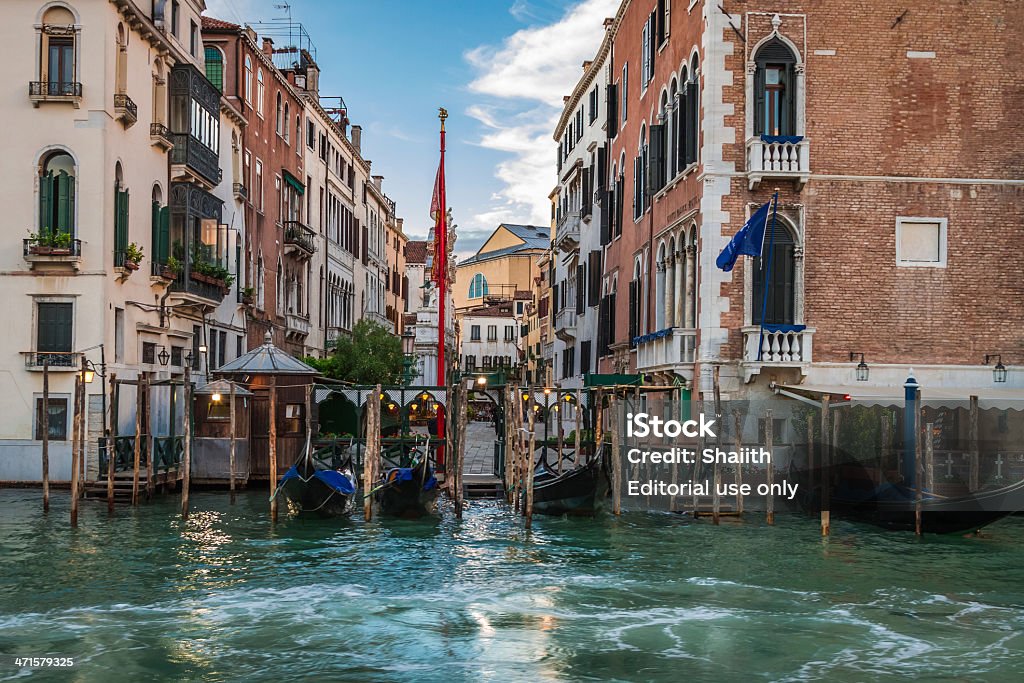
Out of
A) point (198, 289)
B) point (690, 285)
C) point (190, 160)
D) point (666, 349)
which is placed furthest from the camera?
point (198, 289)

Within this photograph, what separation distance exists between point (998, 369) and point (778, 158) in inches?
186

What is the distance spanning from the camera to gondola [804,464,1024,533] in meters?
15.9

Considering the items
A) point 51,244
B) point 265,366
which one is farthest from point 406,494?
point 51,244

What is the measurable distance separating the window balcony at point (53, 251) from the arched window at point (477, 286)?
63429 millimetres

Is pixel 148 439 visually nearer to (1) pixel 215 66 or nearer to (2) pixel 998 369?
(1) pixel 215 66

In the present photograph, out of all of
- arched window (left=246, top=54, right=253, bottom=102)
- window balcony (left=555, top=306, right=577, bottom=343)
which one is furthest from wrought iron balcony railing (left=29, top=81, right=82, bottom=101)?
window balcony (left=555, top=306, right=577, bottom=343)

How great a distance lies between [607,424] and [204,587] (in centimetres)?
1057

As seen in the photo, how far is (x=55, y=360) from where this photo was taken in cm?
2080

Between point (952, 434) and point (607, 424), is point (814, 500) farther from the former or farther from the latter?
point (607, 424)

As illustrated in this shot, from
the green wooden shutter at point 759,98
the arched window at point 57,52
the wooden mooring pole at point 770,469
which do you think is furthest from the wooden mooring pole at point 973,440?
the arched window at point 57,52

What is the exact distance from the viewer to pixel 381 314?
50.4 m

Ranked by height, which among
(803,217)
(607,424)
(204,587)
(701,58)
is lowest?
(204,587)

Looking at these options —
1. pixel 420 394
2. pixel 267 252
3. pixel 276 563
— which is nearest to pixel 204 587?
pixel 276 563

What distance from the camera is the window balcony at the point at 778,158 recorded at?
60.2ft
